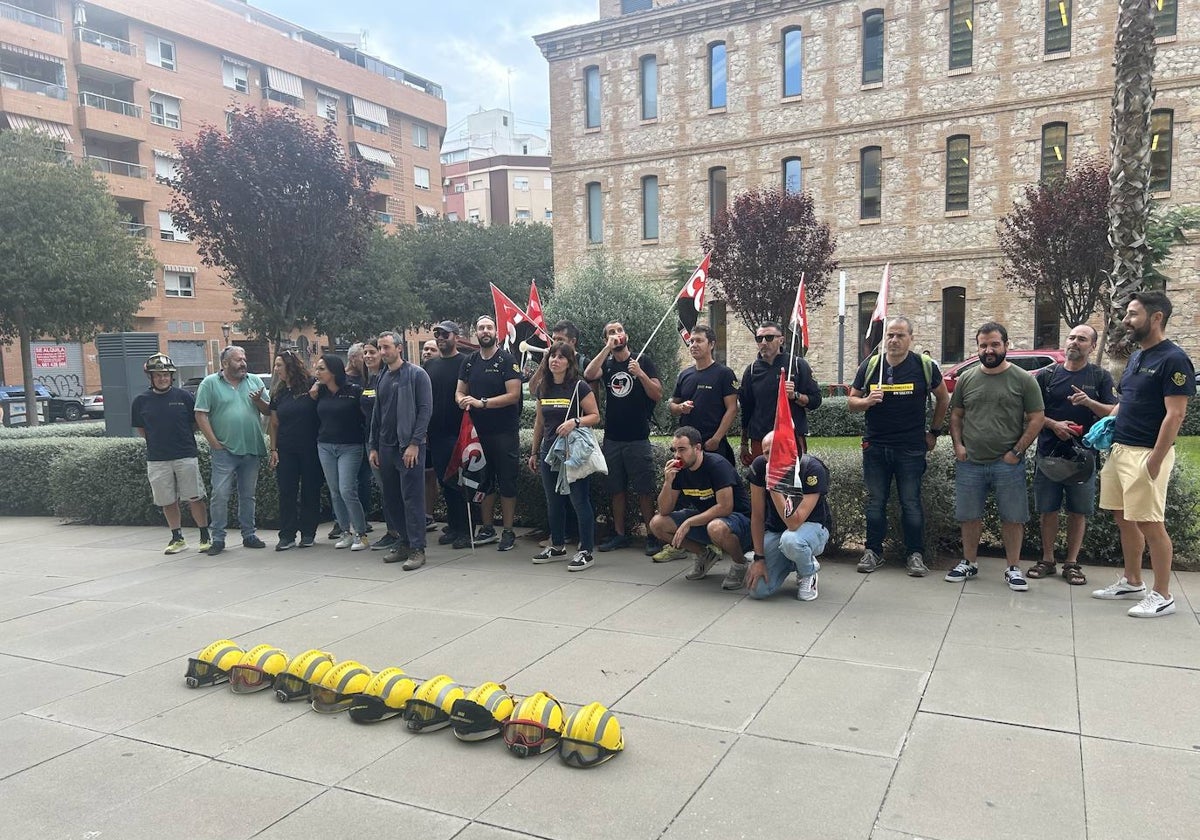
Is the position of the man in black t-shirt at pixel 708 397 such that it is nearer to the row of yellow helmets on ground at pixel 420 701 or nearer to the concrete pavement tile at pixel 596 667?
the concrete pavement tile at pixel 596 667

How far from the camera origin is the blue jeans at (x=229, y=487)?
317 inches

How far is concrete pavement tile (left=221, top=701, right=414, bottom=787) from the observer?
11.5 ft

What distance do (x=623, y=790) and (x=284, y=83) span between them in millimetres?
53926

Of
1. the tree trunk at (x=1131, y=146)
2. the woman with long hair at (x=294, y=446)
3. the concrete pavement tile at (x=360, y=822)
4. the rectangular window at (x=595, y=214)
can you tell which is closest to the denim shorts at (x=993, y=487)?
the tree trunk at (x=1131, y=146)

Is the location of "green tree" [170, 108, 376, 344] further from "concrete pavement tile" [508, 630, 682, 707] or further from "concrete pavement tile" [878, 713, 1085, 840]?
"concrete pavement tile" [878, 713, 1085, 840]

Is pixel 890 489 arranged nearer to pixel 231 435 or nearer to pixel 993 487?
pixel 993 487

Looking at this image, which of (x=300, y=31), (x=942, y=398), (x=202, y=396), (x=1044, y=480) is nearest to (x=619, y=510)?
(x=942, y=398)

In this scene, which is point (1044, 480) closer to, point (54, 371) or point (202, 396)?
point (202, 396)

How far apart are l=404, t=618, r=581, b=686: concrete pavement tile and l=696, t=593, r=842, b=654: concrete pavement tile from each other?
953 mm

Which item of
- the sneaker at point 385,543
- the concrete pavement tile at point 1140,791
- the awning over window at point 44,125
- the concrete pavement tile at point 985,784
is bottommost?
the sneaker at point 385,543

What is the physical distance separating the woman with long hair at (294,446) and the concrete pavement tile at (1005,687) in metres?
5.97

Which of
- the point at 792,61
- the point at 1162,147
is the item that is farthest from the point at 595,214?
the point at 1162,147

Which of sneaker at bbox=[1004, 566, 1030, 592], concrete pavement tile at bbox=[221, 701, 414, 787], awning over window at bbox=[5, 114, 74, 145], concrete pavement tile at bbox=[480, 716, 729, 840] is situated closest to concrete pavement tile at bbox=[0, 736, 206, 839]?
concrete pavement tile at bbox=[221, 701, 414, 787]

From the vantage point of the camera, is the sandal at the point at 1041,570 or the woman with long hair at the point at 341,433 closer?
the sandal at the point at 1041,570
